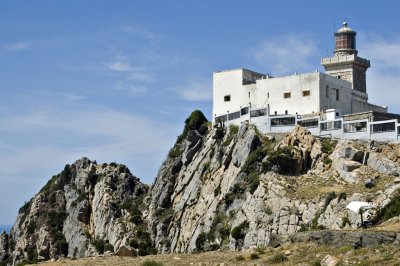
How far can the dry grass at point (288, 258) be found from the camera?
4477 cm

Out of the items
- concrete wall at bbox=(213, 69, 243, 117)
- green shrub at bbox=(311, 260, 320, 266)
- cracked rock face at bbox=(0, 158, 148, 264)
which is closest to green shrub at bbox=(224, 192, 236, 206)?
concrete wall at bbox=(213, 69, 243, 117)

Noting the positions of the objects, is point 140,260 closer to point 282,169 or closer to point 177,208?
point 282,169

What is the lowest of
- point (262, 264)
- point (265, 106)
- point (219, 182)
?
point (262, 264)

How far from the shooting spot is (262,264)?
1873 inches

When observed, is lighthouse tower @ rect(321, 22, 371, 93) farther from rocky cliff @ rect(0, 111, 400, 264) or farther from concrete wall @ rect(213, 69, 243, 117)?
rocky cliff @ rect(0, 111, 400, 264)

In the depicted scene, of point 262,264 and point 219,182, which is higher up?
point 219,182

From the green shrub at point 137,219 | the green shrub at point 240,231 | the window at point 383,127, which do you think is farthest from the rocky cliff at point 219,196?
the window at point 383,127

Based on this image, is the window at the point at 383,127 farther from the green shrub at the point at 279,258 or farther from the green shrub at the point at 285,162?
the green shrub at the point at 279,258

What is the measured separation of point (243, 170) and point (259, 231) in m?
9.44

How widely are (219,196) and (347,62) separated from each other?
2607 centimetres

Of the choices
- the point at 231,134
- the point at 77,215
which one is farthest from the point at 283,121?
A: the point at 77,215

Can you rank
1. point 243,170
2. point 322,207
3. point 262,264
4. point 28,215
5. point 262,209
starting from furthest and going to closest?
point 28,215, point 243,170, point 262,209, point 322,207, point 262,264

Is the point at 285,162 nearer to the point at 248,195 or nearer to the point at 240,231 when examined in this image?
the point at 248,195

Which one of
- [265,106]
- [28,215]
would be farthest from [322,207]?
[28,215]
